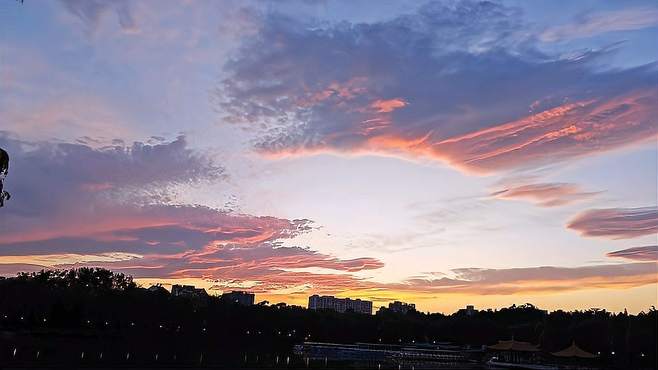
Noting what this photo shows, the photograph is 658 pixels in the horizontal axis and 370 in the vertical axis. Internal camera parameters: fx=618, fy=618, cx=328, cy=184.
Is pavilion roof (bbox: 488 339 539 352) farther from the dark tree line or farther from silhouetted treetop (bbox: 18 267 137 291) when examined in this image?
silhouetted treetop (bbox: 18 267 137 291)

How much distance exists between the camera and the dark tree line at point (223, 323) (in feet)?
265

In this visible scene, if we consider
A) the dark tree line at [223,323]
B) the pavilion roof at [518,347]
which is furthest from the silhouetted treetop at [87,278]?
the pavilion roof at [518,347]

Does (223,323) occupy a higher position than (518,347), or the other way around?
(223,323)

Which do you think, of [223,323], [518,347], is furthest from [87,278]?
[518,347]

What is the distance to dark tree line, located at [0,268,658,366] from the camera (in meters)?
80.8

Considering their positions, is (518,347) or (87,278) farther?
(87,278)

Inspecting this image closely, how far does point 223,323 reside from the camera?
391 feet

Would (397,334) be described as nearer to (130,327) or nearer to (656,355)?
(130,327)

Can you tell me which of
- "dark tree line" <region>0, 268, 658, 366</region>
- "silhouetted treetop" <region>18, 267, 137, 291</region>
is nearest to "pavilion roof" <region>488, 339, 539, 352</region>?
"dark tree line" <region>0, 268, 658, 366</region>

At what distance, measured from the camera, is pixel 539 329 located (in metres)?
94.6

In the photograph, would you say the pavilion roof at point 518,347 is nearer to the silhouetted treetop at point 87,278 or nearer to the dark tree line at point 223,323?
the dark tree line at point 223,323

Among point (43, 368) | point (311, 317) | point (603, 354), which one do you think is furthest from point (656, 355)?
point (311, 317)

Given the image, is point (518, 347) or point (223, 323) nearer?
point (518, 347)

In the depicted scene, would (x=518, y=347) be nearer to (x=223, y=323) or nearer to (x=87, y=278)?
(x=223, y=323)
